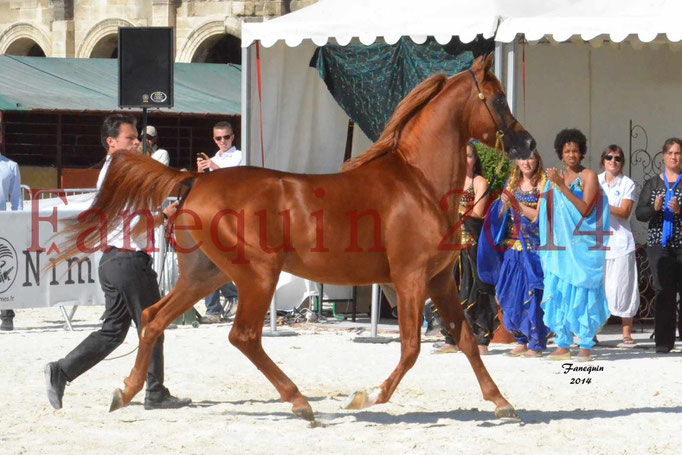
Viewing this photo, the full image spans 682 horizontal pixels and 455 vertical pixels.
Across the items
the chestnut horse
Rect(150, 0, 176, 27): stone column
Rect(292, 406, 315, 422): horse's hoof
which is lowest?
Rect(292, 406, 315, 422): horse's hoof

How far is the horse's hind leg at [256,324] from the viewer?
7.34 m

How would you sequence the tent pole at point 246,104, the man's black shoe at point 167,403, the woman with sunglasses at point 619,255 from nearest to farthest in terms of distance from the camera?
the man's black shoe at point 167,403, the woman with sunglasses at point 619,255, the tent pole at point 246,104

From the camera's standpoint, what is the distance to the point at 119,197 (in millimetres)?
7504

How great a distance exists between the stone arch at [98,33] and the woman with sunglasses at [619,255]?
20144mm

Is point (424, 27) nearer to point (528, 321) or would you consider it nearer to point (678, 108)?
point (528, 321)

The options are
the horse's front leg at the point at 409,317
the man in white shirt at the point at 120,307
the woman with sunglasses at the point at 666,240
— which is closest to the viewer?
the horse's front leg at the point at 409,317

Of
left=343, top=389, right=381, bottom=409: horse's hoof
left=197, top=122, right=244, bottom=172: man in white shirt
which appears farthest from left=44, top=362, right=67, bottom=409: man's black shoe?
left=197, top=122, right=244, bottom=172: man in white shirt

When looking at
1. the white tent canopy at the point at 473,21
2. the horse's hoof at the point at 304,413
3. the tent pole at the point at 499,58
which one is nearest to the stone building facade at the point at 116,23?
the white tent canopy at the point at 473,21

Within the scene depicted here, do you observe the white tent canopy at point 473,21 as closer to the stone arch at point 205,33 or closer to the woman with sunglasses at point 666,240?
A: the woman with sunglasses at point 666,240

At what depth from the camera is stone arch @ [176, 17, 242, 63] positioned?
28.4 m

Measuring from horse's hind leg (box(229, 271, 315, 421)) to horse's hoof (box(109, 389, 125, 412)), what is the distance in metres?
0.74

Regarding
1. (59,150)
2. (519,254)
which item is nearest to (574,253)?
(519,254)

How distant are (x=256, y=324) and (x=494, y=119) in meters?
1.91

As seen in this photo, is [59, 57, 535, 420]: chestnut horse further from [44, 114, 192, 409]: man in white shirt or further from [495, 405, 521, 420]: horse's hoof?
[44, 114, 192, 409]: man in white shirt
